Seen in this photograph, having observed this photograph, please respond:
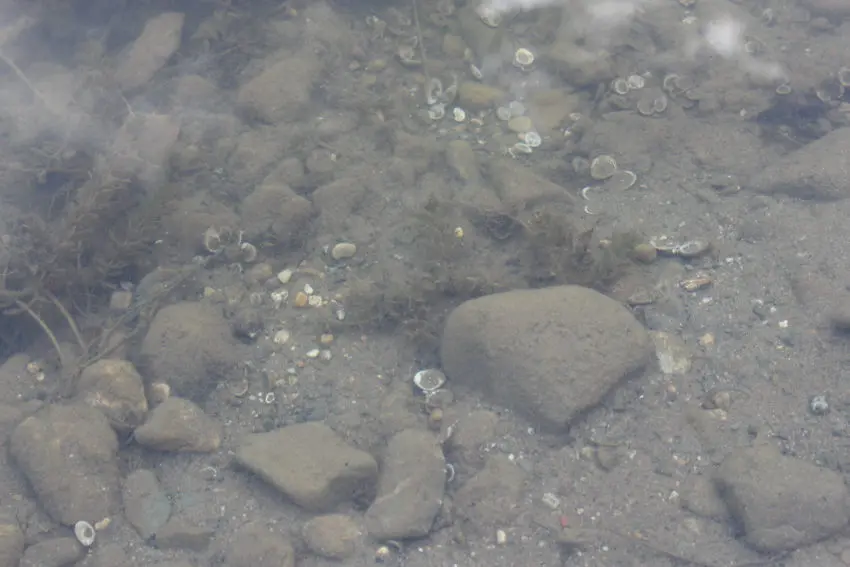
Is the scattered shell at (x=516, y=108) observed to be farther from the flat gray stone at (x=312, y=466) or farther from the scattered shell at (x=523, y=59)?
the flat gray stone at (x=312, y=466)

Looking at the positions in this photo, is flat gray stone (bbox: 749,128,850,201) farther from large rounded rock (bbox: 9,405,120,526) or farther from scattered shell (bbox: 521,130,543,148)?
large rounded rock (bbox: 9,405,120,526)

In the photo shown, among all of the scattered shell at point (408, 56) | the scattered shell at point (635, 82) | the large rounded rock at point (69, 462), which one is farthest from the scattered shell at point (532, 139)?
the large rounded rock at point (69, 462)

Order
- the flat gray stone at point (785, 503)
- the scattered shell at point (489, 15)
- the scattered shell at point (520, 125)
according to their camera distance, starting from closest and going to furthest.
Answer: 1. the flat gray stone at point (785, 503)
2. the scattered shell at point (520, 125)
3. the scattered shell at point (489, 15)

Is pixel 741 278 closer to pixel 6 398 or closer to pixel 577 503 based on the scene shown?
pixel 577 503

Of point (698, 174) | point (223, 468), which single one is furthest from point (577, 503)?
point (698, 174)

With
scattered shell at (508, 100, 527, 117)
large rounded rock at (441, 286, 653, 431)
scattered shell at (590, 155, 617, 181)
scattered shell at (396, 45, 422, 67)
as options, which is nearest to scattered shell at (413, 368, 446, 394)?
large rounded rock at (441, 286, 653, 431)

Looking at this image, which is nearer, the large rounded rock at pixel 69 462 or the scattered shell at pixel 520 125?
the large rounded rock at pixel 69 462
